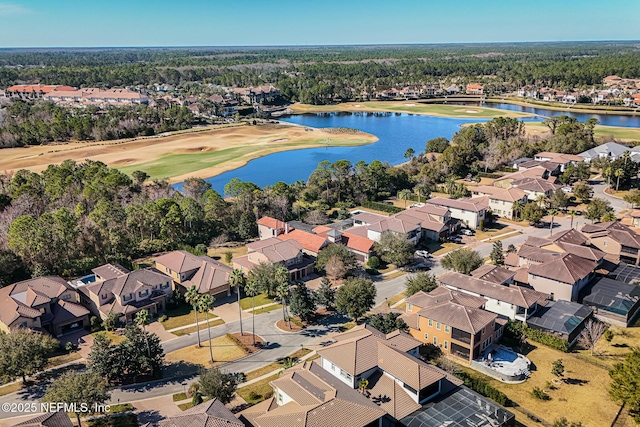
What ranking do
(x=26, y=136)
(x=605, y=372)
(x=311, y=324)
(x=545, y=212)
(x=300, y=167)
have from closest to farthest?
(x=605, y=372)
(x=311, y=324)
(x=545, y=212)
(x=300, y=167)
(x=26, y=136)

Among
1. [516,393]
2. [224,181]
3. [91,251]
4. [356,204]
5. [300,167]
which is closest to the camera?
[516,393]

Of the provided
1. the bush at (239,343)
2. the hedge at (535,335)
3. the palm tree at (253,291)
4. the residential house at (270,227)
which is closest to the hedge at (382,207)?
the residential house at (270,227)

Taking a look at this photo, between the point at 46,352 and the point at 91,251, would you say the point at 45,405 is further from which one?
the point at 91,251

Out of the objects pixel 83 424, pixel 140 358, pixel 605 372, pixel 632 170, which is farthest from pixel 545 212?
pixel 83 424

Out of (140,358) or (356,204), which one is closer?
(140,358)

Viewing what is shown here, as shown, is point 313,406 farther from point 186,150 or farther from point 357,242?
point 186,150

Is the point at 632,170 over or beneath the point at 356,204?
over
